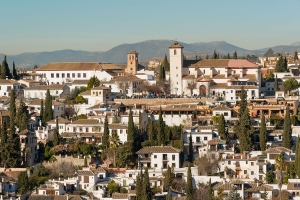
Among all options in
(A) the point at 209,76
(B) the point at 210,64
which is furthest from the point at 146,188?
(B) the point at 210,64

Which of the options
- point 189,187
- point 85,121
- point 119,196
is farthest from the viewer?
point 85,121

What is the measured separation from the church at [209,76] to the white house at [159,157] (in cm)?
1345

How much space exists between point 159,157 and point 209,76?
17.9 metres

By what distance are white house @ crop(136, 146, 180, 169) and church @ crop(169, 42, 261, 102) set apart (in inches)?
529

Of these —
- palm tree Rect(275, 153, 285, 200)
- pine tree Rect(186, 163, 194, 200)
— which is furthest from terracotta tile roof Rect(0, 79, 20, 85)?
palm tree Rect(275, 153, 285, 200)

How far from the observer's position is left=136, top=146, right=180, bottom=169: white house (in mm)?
42894

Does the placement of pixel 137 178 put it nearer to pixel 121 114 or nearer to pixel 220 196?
pixel 220 196

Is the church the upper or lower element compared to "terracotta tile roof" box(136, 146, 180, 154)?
upper

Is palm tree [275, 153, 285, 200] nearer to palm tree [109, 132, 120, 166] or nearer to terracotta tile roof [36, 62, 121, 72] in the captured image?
palm tree [109, 132, 120, 166]

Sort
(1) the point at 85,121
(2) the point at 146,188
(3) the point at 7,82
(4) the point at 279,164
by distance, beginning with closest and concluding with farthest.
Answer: (2) the point at 146,188 < (4) the point at 279,164 < (1) the point at 85,121 < (3) the point at 7,82

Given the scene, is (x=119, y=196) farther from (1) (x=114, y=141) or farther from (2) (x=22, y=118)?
(2) (x=22, y=118)

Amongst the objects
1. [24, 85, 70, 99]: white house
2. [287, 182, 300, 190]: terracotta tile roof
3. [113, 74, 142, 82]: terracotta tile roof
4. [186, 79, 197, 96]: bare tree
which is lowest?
[287, 182, 300, 190]: terracotta tile roof

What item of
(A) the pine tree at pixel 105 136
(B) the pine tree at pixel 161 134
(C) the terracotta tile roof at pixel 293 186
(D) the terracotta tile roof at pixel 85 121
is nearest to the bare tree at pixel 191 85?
(D) the terracotta tile roof at pixel 85 121

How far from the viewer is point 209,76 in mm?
59562
